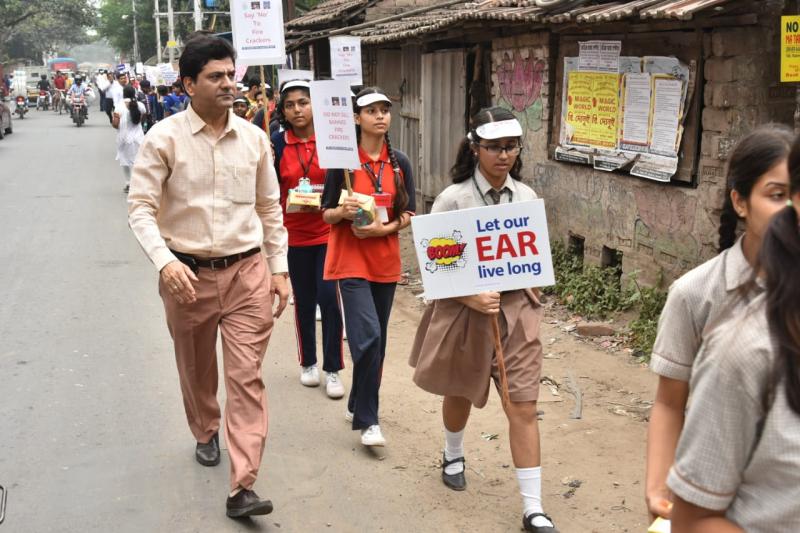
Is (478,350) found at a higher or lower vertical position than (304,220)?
lower

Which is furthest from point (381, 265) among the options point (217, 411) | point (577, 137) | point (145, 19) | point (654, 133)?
point (145, 19)

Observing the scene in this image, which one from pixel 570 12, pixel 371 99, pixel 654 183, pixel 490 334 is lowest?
pixel 490 334

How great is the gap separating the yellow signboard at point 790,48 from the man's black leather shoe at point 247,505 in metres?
3.83

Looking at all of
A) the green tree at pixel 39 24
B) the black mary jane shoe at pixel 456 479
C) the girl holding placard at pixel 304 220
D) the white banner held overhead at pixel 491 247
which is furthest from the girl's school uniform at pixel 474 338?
the green tree at pixel 39 24

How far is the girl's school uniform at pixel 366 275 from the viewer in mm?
4828

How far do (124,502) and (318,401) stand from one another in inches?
66.3

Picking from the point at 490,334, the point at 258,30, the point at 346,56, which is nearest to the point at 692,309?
the point at 490,334

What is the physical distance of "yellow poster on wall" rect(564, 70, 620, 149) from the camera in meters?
7.90

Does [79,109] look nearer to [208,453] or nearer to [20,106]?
[20,106]

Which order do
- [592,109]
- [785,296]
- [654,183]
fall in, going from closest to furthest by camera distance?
[785,296] < [654,183] < [592,109]

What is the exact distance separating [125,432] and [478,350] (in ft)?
7.66

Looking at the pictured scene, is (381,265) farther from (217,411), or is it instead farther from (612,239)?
(612,239)

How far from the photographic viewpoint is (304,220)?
5.80m

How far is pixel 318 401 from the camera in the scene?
5.86m
